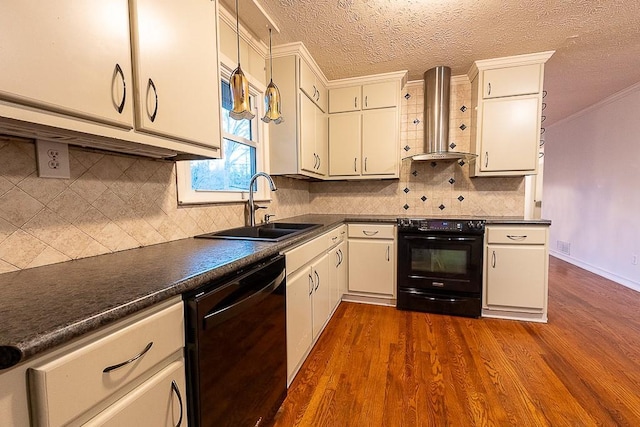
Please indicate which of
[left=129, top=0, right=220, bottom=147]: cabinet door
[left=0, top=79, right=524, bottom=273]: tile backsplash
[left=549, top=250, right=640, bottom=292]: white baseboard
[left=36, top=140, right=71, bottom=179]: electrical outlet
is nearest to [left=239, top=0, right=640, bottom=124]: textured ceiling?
[left=129, top=0, right=220, bottom=147]: cabinet door

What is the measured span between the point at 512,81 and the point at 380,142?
127 cm

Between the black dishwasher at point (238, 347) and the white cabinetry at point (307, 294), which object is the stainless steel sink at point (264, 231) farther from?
the black dishwasher at point (238, 347)

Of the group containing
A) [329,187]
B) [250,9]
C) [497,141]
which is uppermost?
[250,9]

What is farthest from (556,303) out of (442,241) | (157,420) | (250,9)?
(250,9)

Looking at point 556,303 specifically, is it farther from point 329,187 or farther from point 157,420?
point 157,420

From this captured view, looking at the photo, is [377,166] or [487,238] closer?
[487,238]

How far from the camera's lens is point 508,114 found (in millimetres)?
2699

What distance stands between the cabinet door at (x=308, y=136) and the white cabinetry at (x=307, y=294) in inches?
28.5

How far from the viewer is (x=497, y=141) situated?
9.00 ft

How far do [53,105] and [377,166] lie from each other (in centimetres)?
268

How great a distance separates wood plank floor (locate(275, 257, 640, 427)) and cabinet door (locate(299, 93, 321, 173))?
142cm

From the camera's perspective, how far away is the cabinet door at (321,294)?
2008 mm

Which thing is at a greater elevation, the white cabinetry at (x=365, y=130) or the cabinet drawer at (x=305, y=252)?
the white cabinetry at (x=365, y=130)

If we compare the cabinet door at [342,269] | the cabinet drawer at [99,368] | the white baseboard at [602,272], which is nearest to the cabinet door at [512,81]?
the cabinet door at [342,269]
